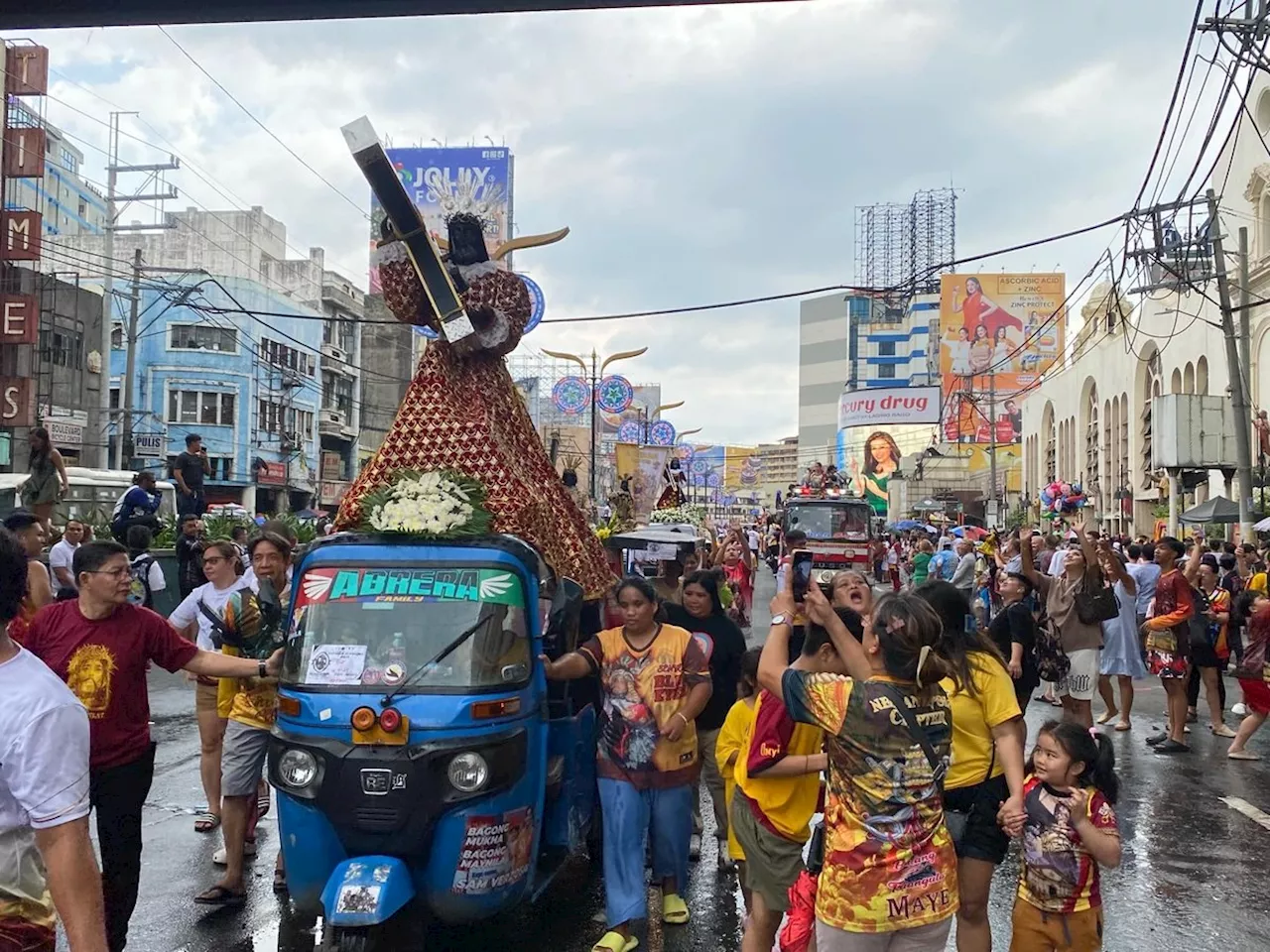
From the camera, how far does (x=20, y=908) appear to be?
2.70m

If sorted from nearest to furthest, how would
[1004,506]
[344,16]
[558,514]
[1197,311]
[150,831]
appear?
[344,16] → [558,514] → [150,831] → [1197,311] → [1004,506]

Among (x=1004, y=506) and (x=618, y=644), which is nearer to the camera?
(x=618, y=644)

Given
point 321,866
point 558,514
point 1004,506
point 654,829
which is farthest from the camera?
point 1004,506

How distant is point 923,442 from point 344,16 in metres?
89.3

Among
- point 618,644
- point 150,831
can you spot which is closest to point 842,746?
point 618,644

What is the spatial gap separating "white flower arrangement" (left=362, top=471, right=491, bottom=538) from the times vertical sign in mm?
26313

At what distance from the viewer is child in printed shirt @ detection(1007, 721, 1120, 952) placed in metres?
4.23

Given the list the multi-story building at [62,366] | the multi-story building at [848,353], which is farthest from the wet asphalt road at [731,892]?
the multi-story building at [848,353]

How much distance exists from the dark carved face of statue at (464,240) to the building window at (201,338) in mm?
41289

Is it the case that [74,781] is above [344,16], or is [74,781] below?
below

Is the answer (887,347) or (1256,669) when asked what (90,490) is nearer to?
(1256,669)

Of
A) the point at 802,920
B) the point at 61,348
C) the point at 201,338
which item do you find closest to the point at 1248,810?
the point at 802,920

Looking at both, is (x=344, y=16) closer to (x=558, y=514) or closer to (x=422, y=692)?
(x=422, y=692)

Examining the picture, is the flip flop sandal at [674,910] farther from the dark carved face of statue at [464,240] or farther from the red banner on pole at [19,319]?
the red banner on pole at [19,319]
